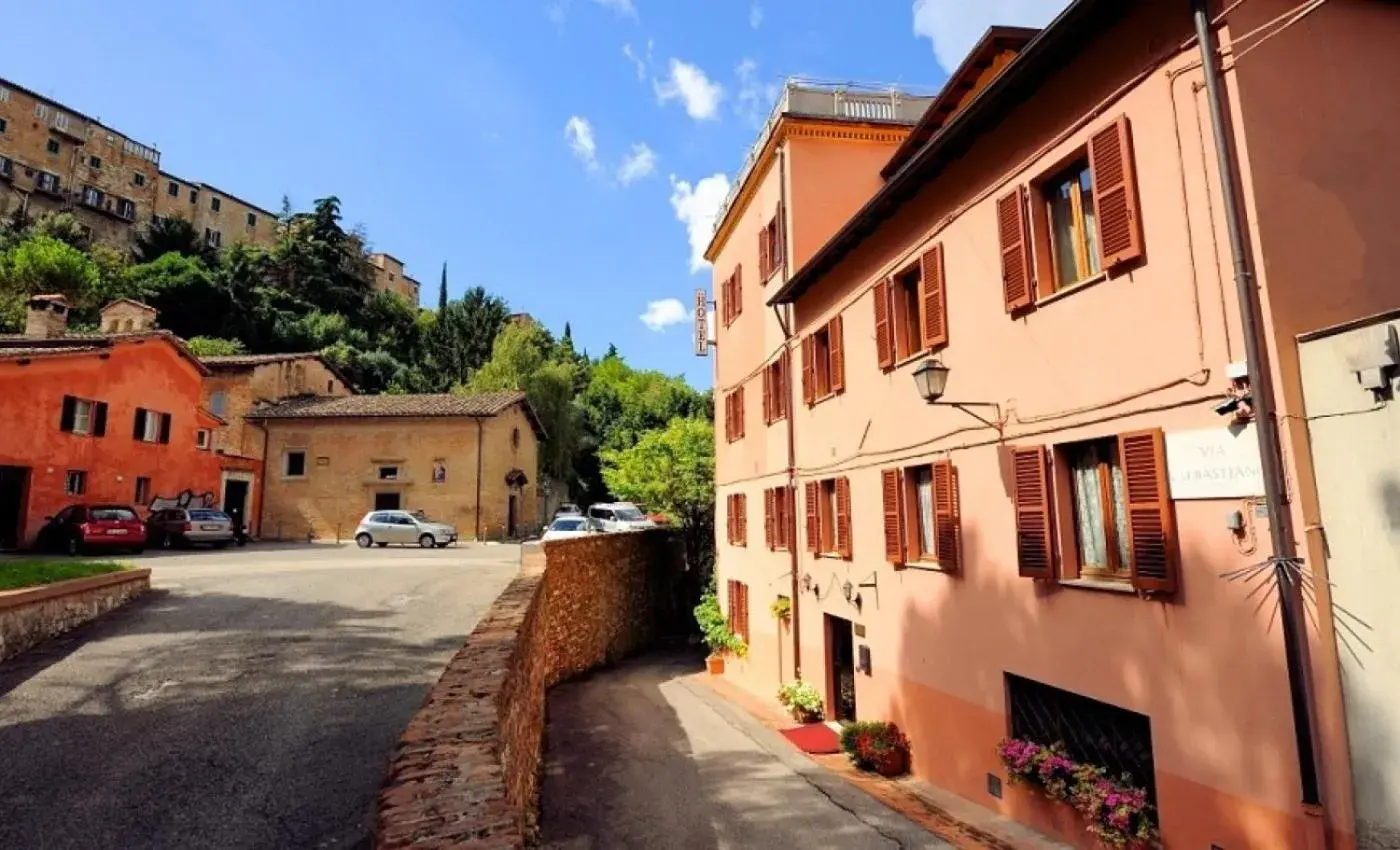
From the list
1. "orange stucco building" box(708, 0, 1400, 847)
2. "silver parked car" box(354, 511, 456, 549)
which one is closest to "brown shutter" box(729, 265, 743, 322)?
"orange stucco building" box(708, 0, 1400, 847)

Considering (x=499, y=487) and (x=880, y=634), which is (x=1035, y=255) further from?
(x=499, y=487)

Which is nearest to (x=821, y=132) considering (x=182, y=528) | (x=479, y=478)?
(x=182, y=528)

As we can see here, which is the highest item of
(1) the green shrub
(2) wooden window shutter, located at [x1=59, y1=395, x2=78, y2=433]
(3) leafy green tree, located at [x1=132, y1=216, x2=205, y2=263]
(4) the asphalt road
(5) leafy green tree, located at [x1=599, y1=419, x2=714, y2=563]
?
(3) leafy green tree, located at [x1=132, y1=216, x2=205, y2=263]

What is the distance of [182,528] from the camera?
2328 cm

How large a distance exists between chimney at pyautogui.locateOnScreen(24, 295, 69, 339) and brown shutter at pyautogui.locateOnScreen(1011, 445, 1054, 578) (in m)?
37.0

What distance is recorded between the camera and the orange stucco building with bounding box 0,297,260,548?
2136 centimetres

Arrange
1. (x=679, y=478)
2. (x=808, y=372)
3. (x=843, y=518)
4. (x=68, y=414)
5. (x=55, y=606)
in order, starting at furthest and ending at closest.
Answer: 1. (x=679, y=478)
2. (x=68, y=414)
3. (x=808, y=372)
4. (x=843, y=518)
5. (x=55, y=606)

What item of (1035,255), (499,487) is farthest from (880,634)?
(499,487)

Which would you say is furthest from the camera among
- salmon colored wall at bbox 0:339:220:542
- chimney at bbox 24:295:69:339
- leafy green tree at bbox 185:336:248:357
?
leafy green tree at bbox 185:336:248:357

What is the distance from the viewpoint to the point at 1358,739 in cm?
490

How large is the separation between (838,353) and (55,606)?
11785 millimetres

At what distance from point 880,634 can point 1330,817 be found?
→ 244 inches

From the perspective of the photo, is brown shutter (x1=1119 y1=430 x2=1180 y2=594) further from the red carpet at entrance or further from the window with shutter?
the window with shutter

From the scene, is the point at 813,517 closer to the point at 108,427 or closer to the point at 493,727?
the point at 493,727
